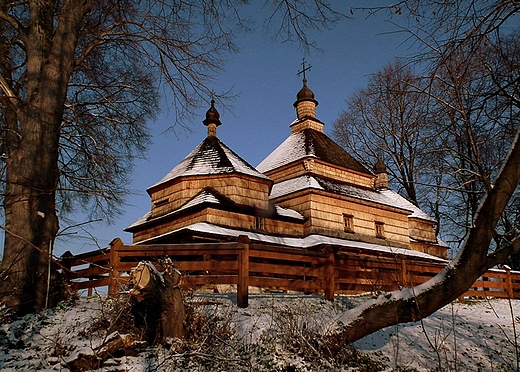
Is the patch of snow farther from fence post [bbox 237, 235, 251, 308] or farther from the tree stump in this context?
the tree stump

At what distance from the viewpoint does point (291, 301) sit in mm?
9406

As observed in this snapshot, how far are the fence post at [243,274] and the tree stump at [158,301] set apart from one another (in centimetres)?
221

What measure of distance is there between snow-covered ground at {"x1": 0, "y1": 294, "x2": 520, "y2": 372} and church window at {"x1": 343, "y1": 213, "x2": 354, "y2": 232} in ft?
44.6

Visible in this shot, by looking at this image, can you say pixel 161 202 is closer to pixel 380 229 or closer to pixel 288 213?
pixel 288 213

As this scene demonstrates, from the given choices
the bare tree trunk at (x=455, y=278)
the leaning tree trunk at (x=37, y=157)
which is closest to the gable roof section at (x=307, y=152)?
the leaning tree trunk at (x=37, y=157)

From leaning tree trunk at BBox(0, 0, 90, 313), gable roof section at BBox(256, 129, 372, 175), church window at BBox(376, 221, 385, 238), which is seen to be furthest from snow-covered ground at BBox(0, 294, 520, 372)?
gable roof section at BBox(256, 129, 372, 175)

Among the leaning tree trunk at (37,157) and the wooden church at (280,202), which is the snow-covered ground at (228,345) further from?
the wooden church at (280,202)

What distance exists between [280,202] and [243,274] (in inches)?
577

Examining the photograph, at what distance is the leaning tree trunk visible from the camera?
709 centimetres

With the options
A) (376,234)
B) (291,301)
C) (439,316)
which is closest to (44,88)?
(291,301)

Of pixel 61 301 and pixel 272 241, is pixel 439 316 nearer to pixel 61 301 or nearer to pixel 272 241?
pixel 61 301

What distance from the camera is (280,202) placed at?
2288 cm

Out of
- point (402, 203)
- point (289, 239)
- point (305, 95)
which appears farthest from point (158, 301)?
point (305, 95)

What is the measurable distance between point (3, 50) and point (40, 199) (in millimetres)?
3997
